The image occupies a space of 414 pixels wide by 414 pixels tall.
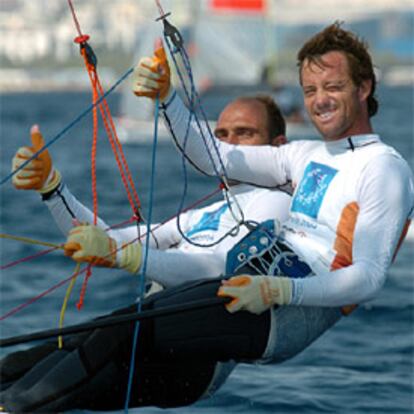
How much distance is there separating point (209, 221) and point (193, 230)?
0.07 meters

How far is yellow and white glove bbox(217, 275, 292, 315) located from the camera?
3.15m

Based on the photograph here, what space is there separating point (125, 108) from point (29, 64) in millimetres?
86729

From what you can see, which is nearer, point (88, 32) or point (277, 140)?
point (277, 140)

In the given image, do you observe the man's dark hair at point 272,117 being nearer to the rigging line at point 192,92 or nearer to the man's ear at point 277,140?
the man's ear at point 277,140

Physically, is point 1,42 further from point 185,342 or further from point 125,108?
point 185,342

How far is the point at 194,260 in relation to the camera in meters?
3.73

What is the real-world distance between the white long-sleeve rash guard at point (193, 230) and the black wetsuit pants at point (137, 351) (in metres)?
0.18

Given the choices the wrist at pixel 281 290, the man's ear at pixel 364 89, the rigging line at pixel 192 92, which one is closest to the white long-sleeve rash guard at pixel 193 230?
the rigging line at pixel 192 92

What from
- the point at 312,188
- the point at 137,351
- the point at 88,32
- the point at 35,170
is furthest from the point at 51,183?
the point at 88,32

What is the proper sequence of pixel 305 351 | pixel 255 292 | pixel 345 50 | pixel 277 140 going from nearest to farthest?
1. pixel 255 292
2. pixel 345 50
3. pixel 277 140
4. pixel 305 351

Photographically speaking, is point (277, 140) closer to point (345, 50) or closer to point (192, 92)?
point (192, 92)

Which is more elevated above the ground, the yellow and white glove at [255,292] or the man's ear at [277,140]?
the man's ear at [277,140]

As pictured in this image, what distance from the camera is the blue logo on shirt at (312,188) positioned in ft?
11.4

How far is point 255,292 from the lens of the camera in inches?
124
